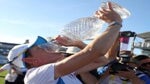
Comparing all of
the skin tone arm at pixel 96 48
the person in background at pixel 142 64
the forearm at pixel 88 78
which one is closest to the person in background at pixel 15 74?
the forearm at pixel 88 78

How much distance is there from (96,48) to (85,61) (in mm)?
172

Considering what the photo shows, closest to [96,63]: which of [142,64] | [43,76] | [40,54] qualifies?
[40,54]

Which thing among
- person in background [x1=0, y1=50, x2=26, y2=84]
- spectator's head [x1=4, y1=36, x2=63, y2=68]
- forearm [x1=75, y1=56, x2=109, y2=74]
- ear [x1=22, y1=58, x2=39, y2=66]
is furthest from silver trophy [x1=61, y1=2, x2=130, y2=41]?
person in background [x1=0, y1=50, x2=26, y2=84]

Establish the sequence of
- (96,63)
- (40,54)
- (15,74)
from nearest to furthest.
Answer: (40,54) → (96,63) → (15,74)

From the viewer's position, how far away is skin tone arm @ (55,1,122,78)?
378 cm

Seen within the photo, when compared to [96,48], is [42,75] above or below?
below

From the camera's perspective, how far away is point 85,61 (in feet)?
12.8

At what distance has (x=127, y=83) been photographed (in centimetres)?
594

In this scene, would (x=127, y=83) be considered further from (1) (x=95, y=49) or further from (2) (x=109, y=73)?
(1) (x=95, y=49)

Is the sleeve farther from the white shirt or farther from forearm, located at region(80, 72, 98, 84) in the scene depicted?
forearm, located at region(80, 72, 98, 84)

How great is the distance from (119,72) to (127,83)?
1.35 ft

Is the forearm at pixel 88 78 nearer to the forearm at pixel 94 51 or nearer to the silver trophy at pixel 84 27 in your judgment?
the silver trophy at pixel 84 27

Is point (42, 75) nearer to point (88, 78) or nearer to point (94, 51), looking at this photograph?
point (94, 51)

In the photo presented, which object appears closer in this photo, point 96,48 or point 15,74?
point 96,48
